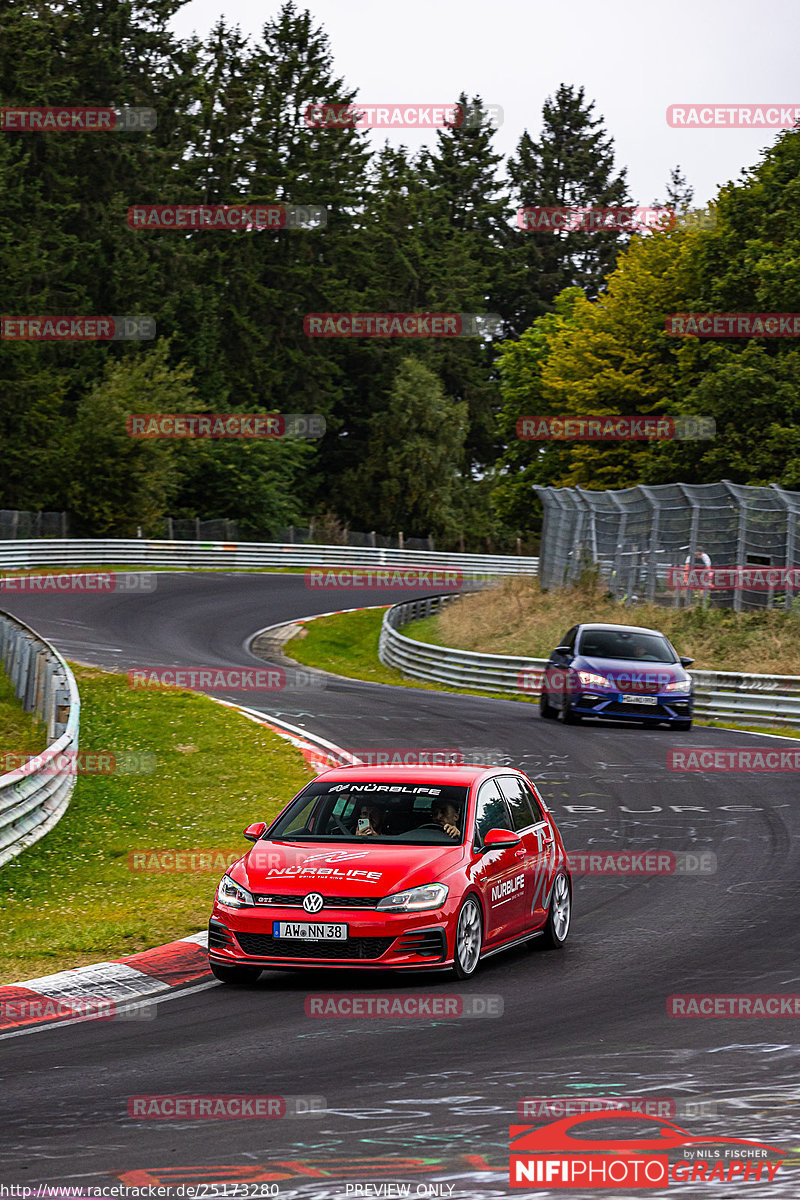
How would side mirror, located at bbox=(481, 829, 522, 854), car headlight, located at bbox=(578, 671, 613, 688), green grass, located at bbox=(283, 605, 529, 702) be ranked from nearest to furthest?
side mirror, located at bbox=(481, 829, 522, 854)
car headlight, located at bbox=(578, 671, 613, 688)
green grass, located at bbox=(283, 605, 529, 702)

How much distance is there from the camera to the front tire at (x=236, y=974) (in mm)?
9672

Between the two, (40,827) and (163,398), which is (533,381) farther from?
(40,827)

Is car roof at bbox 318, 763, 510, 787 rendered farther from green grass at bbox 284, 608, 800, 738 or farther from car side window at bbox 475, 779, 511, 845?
green grass at bbox 284, 608, 800, 738

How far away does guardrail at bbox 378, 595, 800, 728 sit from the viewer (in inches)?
1065

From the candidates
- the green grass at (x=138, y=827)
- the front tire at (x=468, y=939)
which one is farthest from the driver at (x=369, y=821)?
the green grass at (x=138, y=827)

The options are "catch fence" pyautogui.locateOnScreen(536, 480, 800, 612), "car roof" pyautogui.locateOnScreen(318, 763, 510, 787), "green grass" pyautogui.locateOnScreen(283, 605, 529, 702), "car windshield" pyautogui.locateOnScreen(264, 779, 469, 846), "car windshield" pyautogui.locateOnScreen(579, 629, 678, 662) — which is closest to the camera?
"car windshield" pyautogui.locateOnScreen(264, 779, 469, 846)

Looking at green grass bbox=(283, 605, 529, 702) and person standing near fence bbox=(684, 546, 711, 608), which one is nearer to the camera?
person standing near fence bbox=(684, 546, 711, 608)

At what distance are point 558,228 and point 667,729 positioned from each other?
9280 centimetres

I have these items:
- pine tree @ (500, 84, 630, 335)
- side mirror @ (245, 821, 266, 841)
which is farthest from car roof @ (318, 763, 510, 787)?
pine tree @ (500, 84, 630, 335)

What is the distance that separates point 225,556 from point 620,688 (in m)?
37.4

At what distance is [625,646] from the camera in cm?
2628

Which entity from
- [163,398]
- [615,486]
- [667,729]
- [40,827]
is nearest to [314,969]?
[40,827]

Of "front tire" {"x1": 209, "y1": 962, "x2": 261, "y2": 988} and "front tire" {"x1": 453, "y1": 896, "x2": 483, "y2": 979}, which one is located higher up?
"front tire" {"x1": 453, "y1": 896, "x2": 483, "y2": 979}

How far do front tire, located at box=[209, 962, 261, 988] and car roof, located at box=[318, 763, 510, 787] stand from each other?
1554mm
